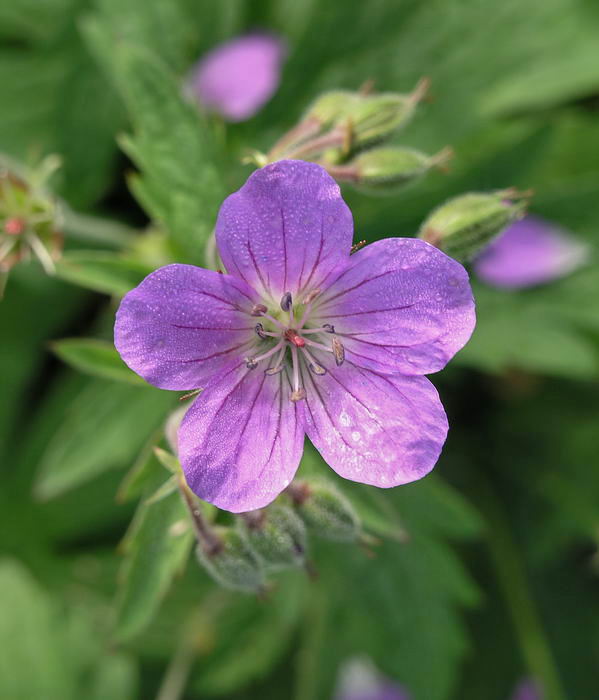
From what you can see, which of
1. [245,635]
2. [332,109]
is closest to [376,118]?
[332,109]

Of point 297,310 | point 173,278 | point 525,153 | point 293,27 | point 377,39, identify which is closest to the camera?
point 173,278

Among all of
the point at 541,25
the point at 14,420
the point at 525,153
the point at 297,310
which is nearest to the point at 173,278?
the point at 297,310

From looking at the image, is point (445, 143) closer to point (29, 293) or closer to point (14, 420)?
point (29, 293)

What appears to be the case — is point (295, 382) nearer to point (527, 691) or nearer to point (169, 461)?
point (169, 461)

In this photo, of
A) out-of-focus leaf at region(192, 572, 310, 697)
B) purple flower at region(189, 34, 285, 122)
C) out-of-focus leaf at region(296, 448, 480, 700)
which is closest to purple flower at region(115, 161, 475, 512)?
out-of-focus leaf at region(296, 448, 480, 700)

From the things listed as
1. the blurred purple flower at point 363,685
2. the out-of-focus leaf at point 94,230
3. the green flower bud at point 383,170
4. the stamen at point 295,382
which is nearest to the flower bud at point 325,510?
the stamen at point 295,382

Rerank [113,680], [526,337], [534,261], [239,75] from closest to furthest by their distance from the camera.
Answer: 1. [526,337]
2. [534,261]
3. [239,75]
4. [113,680]

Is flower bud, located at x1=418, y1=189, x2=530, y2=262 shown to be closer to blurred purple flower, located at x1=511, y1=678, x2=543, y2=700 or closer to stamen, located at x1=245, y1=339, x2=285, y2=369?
stamen, located at x1=245, y1=339, x2=285, y2=369
